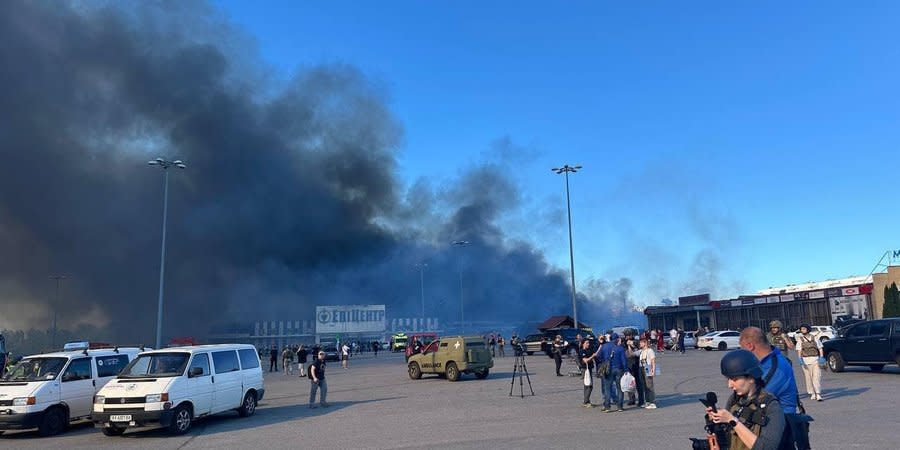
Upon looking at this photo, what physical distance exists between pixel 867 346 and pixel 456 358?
1311 cm

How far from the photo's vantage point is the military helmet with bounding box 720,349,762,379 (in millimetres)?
3117

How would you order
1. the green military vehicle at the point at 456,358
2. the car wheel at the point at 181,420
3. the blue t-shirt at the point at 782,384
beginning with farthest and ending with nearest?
the green military vehicle at the point at 456,358, the car wheel at the point at 181,420, the blue t-shirt at the point at 782,384

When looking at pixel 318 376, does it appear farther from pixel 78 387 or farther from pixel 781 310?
pixel 781 310

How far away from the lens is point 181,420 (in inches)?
448

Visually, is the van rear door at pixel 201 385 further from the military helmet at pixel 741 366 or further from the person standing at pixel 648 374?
the military helmet at pixel 741 366

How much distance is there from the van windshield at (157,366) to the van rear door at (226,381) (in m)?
0.77

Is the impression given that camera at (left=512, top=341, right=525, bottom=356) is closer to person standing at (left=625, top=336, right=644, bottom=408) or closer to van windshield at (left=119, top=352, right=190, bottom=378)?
person standing at (left=625, top=336, right=644, bottom=408)

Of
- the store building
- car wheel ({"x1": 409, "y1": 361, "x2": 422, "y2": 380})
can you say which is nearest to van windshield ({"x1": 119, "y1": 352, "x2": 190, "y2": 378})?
car wheel ({"x1": 409, "y1": 361, "x2": 422, "y2": 380})

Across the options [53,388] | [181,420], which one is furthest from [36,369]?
[181,420]

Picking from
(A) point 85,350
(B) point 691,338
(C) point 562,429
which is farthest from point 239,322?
(C) point 562,429

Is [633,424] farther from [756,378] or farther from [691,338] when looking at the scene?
[691,338]

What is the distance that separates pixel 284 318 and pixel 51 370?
76.3 m

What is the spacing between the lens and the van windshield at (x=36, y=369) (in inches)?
485

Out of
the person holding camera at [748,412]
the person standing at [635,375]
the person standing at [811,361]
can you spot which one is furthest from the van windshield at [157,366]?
the person standing at [811,361]
